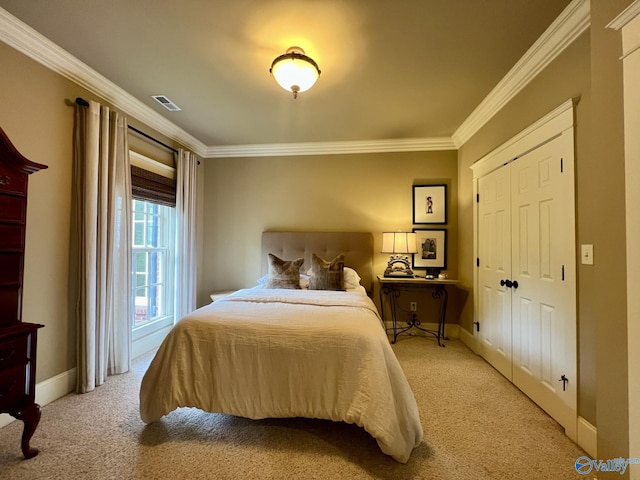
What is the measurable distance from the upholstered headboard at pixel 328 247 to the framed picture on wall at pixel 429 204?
2.49 feet

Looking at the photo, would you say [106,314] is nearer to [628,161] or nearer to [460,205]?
[628,161]

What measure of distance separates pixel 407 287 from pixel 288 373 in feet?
8.53

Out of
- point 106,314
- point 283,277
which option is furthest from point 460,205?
point 106,314

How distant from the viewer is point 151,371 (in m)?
1.89

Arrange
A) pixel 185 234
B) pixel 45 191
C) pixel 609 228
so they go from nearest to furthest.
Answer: pixel 609 228, pixel 45 191, pixel 185 234

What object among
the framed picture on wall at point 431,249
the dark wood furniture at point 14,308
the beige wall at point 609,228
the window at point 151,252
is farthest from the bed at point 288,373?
the framed picture on wall at point 431,249

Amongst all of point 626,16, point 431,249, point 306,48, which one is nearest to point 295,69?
point 306,48

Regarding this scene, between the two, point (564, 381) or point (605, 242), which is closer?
point (605, 242)

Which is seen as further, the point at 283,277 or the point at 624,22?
the point at 283,277

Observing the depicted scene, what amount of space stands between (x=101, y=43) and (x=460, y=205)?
4.07 m

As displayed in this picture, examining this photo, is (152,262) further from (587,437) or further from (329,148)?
(587,437)

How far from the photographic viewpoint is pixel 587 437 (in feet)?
5.55

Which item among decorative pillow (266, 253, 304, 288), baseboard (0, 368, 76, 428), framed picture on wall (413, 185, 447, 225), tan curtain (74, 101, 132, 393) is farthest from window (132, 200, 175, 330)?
framed picture on wall (413, 185, 447, 225)

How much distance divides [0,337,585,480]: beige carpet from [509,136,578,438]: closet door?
0.72 ft
